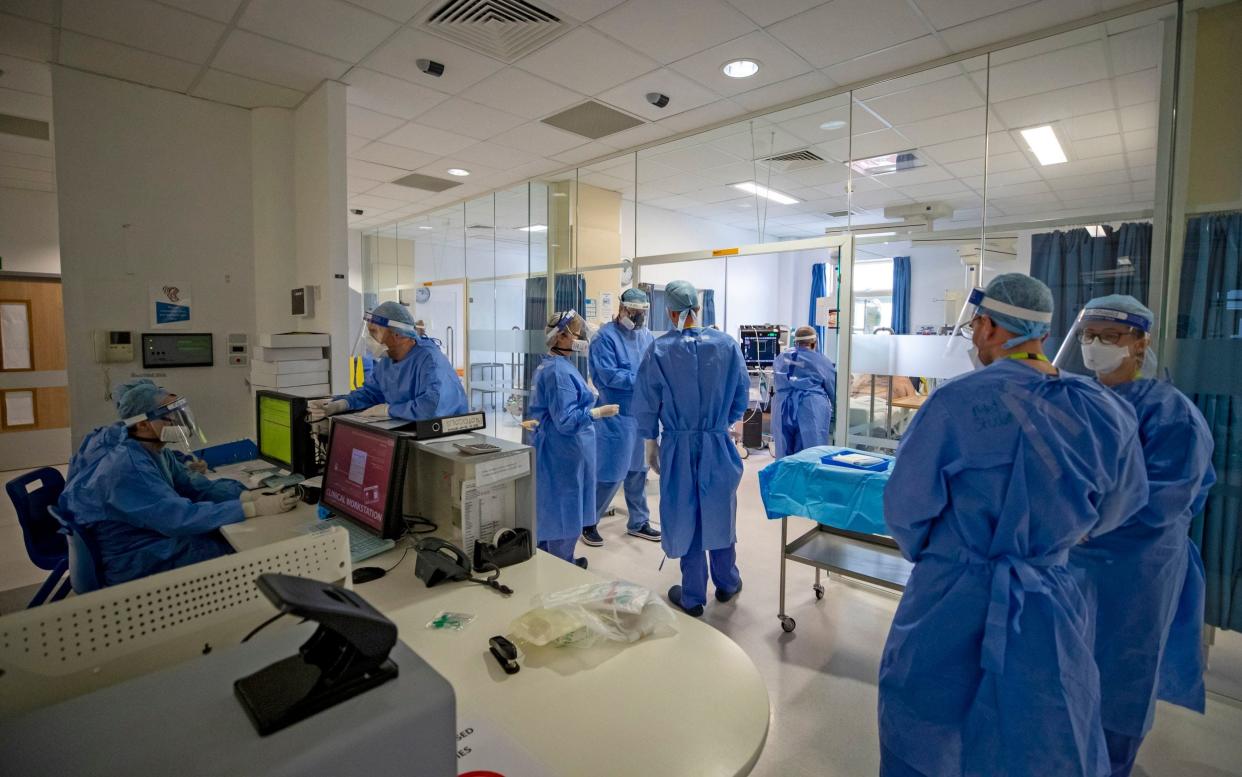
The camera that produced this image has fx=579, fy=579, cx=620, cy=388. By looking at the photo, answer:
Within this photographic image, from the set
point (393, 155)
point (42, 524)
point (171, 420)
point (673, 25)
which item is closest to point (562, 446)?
point (171, 420)

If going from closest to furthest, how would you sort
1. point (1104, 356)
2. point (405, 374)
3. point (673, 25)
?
1. point (1104, 356)
2. point (673, 25)
3. point (405, 374)

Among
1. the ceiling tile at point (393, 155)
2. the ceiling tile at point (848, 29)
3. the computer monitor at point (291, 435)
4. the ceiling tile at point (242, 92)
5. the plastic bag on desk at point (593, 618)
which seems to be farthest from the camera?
the ceiling tile at point (393, 155)

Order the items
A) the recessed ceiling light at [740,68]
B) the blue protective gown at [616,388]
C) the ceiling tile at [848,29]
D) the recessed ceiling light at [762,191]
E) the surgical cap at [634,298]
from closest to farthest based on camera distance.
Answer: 1. the ceiling tile at [848,29]
2. the recessed ceiling light at [740,68]
3. the blue protective gown at [616,388]
4. the surgical cap at [634,298]
5. the recessed ceiling light at [762,191]

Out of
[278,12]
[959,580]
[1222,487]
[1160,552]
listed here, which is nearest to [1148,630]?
[1160,552]

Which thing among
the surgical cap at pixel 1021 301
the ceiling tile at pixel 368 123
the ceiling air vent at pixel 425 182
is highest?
the ceiling air vent at pixel 425 182

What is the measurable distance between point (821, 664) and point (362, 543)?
2.01m

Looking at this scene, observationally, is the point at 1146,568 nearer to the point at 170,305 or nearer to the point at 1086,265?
the point at 1086,265

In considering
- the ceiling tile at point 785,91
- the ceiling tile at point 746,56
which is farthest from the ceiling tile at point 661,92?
the ceiling tile at point 785,91

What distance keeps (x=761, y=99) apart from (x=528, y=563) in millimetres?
3278

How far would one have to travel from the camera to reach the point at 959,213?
3480 millimetres

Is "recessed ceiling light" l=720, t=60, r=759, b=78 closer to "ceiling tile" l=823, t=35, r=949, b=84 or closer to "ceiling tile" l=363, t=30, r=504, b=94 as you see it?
"ceiling tile" l=823, t=35, r=949, b=84

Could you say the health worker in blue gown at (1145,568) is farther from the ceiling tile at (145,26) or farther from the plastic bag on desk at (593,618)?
the ceiling tile at (145,26)

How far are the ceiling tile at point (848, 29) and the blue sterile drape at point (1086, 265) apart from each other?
1229 millimetres

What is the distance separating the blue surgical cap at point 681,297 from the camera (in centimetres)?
309
